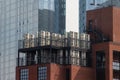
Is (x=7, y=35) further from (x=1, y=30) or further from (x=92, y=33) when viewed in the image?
(x=92, y=33)

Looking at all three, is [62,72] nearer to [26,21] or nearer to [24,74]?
[24,74]

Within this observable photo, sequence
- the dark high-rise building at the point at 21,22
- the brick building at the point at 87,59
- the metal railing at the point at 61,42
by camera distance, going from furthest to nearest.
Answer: the dark high-rise building at the point at 21,22, the metal railing at the point at 61,42, the brick building at the point at 87,59

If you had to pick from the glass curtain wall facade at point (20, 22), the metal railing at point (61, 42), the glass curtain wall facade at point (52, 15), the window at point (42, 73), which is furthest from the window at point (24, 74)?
the glass curtain wall facade at point (52, 15)

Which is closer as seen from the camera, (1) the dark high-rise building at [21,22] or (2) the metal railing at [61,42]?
(2) the metal railing at [61,42]

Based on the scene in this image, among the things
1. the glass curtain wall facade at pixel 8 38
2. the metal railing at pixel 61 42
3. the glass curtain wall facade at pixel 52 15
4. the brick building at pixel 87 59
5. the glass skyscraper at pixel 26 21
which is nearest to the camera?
the brick building at pixel 87 59

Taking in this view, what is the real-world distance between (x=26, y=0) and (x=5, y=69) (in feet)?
65.4

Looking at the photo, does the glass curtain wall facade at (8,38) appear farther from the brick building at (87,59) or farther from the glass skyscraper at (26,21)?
the brick building at (87,59)

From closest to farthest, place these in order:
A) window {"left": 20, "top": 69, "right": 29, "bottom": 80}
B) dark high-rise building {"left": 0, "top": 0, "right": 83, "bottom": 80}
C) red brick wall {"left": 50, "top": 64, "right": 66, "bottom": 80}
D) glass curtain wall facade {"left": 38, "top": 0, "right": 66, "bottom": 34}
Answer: red brick wall {"left": 50, "top": 64, "right": 66, "bottom": 80}, window {"left": 20, "top": 69, "right": 29, "bottom": 80}, glass curtain wall facade {"left": 38, "top": 0, "right": 66, "bottom": 34}, dark high-rise building {"left": 0, "top": 0, "right": 83, "bottom": 80}

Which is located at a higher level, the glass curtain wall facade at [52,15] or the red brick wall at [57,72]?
the glass curtain wall facade at [52,15]

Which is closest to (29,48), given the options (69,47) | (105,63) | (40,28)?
(69,47)

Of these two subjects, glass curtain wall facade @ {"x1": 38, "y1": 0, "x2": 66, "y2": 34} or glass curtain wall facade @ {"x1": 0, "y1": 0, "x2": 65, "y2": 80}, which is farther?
glass curtain wall facade @ {"x1": 0, "y1": 0, "x2": 65, "y2": 80}

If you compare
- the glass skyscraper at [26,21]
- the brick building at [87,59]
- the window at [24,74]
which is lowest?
the window at [24,74]

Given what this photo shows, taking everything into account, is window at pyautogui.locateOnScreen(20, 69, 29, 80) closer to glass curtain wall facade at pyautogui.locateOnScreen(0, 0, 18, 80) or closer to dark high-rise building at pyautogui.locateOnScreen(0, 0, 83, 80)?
dark high-rise building at pyautogui.locateOnScreen(0, 0, 83, 80)

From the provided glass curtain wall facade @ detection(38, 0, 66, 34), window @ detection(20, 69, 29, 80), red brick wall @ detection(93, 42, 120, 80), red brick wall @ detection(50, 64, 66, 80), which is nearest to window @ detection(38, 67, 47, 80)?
red brick wall @ detection(50, 64, 66, 80)
